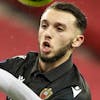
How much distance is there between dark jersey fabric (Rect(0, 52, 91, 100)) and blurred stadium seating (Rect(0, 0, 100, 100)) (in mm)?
1114

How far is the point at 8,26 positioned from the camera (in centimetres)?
212

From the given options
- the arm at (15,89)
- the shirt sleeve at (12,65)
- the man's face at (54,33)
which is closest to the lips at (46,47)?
the man's face at (54,33)

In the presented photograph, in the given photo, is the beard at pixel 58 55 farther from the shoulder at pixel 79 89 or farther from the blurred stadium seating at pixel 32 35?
the blurred stadium seating at pixel 32 35

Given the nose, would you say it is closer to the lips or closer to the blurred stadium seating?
the lips

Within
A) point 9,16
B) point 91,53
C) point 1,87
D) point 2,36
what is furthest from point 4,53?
point 1,87

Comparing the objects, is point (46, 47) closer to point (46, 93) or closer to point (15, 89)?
point (46, 93)

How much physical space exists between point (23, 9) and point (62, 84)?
1383mm

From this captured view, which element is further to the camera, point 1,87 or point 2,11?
point 2,11

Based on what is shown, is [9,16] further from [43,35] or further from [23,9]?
[43,35]

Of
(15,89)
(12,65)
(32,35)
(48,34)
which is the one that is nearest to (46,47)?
(48,34)

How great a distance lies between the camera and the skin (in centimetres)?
83

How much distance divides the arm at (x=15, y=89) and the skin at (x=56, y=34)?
32cm

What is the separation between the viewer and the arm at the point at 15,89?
1.61ft

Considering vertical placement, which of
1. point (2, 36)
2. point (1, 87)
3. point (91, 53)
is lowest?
point (91, 53)
